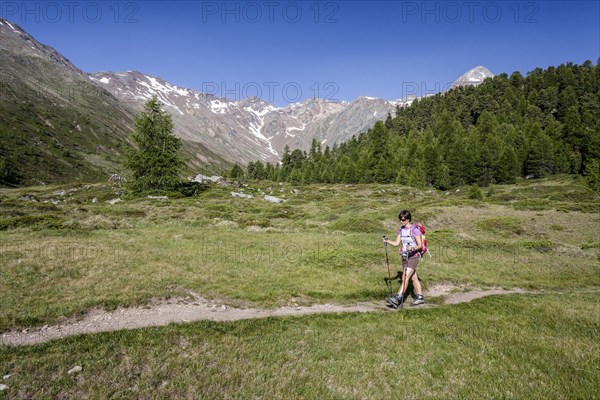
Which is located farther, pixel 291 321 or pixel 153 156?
pixel 153 156

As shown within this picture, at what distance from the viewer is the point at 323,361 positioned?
7.75 m

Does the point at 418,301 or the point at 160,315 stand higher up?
the point at 160,315

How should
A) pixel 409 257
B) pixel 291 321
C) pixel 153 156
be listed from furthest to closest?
pixel 153 156 → pixel 409 257 → pixel 291 321

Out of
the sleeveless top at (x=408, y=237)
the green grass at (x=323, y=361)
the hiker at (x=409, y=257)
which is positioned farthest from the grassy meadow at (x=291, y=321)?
the sleeveless top at (x=408, y=237)

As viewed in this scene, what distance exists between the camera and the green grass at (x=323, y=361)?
6555 millimetres

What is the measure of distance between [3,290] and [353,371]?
1251 centimetres

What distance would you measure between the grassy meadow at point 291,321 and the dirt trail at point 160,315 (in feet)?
1.44

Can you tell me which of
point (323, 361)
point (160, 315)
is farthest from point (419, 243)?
point (160, 315)

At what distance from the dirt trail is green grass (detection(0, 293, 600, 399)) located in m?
0.87

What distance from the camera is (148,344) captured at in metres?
8.17

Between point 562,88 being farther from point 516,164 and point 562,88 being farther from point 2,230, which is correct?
point 2,230

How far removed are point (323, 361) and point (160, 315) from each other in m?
6.06

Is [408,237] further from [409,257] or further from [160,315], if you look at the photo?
[160,315]

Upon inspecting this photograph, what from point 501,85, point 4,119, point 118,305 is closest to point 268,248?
point 118,305
